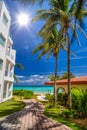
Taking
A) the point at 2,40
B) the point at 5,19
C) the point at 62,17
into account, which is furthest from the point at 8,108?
the point at 5,19

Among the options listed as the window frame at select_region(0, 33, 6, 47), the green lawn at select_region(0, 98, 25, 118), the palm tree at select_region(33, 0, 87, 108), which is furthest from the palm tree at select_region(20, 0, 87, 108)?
the window frame at select_region(0, 33, 6, 47)

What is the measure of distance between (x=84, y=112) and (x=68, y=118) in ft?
4.18

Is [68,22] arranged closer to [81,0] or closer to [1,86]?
[81,0]

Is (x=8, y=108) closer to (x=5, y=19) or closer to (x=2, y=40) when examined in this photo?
(x=2, y=40)

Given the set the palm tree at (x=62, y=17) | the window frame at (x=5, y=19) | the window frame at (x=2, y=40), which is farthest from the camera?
the window frame at (x=5, y=19)

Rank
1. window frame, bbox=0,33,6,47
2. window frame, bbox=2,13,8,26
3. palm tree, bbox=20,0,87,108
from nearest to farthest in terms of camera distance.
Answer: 1. palm tree, bbox=20,0,87,108
2. window frame, bbox=0,33,6,47
3. window frame, bbox=2,13,8,26

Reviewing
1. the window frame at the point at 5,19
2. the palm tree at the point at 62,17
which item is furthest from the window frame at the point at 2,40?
the palm tree at the point at 62,17

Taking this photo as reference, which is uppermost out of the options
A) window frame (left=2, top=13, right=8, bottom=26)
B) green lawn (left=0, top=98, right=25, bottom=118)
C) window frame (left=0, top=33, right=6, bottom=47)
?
window frame (left=2, top=13, right=8, bottom=26)

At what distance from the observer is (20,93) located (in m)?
45.1

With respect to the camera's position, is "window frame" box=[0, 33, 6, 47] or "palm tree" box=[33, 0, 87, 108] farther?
"window frame" box=[0, 33, 6, 47]

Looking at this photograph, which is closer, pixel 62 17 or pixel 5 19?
pixel 62 17

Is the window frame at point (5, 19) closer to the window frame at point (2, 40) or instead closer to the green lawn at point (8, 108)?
the window frame at point (2, 40)

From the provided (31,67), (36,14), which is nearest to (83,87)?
(36,14)

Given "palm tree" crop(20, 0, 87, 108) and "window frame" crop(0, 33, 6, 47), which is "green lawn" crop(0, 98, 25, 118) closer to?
"palm tree" crop(20, 0, 87, 108)
